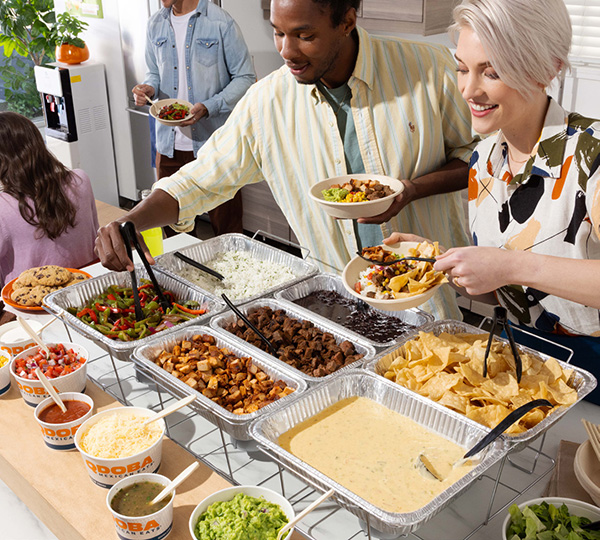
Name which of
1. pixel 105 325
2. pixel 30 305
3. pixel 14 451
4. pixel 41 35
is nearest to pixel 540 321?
pixel 105 325

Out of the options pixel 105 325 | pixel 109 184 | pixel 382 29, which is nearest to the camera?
pixel 105 325

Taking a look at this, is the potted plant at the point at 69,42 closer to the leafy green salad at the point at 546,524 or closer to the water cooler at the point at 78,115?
the water cooler at the point at 78,115

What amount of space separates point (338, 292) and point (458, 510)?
94cm

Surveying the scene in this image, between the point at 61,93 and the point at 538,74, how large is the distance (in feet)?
16.6

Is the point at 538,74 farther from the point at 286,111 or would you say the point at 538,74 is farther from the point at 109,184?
the point at 109,184

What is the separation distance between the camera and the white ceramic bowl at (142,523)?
1.24 metres

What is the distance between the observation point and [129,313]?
2.08 m

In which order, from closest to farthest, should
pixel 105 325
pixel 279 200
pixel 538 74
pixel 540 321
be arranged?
pixel 538 74 < pixel 540 321 < pixel 105 325 < pixel 279 200

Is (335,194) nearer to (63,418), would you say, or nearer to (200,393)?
(200,393)

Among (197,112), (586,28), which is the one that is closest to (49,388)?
(197,112)

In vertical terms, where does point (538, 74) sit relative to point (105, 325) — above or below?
above

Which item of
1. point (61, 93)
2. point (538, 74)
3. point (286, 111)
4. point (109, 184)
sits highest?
point (538, 74)

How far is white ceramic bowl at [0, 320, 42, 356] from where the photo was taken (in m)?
1.85

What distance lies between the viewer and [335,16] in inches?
75.7
